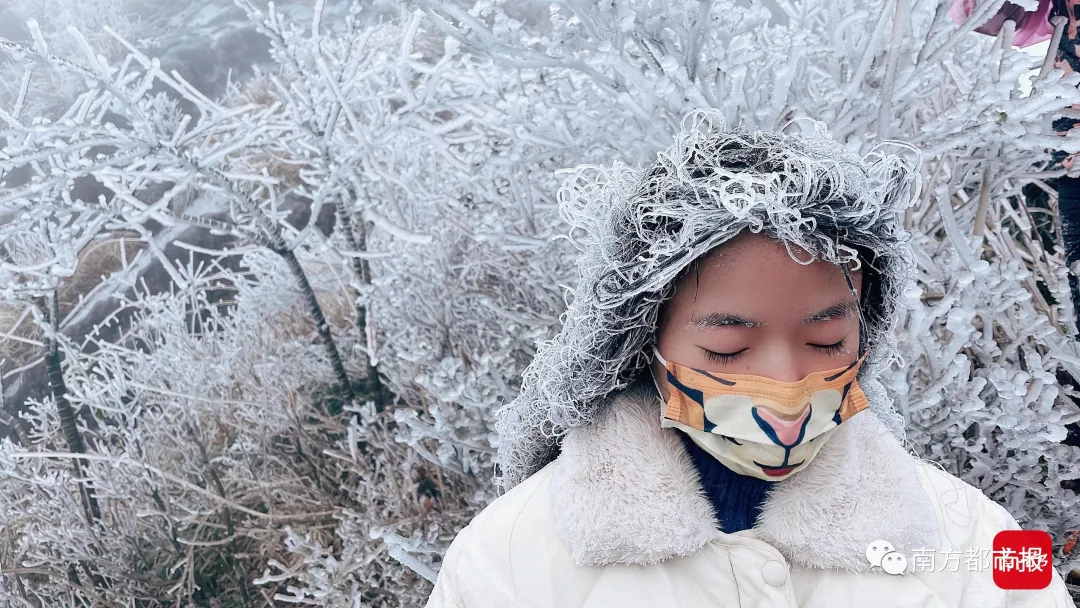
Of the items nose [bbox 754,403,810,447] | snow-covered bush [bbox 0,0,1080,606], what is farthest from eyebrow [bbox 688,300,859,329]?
snow-covered bush [bbox 0,0,1080,606]

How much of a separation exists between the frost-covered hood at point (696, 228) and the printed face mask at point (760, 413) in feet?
0.38

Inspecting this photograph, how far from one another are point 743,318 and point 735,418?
169 millimetres

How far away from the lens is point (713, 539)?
1.08 meters

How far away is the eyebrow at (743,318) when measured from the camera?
962 millimetres

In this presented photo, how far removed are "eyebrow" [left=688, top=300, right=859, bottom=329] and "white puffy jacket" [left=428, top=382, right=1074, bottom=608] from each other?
0.23 m

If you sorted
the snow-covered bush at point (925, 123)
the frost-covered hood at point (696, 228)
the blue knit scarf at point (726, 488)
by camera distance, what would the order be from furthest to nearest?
1. the snow-covered bush at point (925, 123)
2. the blue knit scarf at point (726, 488)
3. the frost-covered hood at point (696, 228)

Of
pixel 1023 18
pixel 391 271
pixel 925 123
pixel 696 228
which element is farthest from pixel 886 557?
pixel 391 271

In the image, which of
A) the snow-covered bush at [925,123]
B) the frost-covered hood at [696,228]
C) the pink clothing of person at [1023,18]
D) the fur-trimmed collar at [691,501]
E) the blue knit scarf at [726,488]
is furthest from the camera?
the pink clothing of person at [1023,18]

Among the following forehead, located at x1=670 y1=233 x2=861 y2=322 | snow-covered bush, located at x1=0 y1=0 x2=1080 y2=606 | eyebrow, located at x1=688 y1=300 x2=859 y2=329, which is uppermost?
forehead, located at x1=670 y1=233 x2=861 y2=322

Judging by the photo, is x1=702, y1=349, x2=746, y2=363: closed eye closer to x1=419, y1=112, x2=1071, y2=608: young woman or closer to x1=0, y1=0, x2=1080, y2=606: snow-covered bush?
x1=419, y1=112, x2=1071, y2=608: young woman

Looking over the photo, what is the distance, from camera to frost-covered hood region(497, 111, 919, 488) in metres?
0.93

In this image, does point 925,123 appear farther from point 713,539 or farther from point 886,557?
point 713,539

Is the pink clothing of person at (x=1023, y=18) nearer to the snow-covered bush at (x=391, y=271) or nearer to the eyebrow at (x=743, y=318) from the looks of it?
the snow-covered bush at (x=391, y=271)

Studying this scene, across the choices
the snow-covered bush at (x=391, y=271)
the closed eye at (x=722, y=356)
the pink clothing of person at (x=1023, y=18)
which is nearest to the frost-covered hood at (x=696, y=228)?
the closed eye at (x=722, y=356)
